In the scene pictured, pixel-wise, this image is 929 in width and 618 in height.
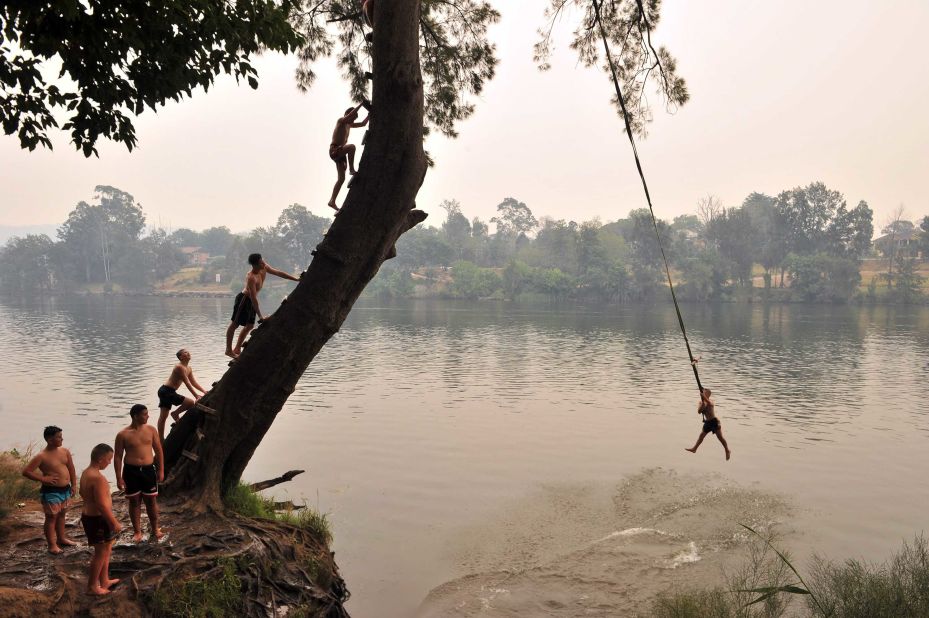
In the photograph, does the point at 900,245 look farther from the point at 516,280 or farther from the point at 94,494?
the point at 94,494

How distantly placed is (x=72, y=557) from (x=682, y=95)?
1018 centimetres

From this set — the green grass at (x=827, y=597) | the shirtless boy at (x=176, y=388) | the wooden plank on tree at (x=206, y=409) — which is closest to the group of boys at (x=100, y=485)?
the wooden plank on tree at (x=206, y=409)

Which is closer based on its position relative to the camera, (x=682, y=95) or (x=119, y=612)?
(x=119, y=612)

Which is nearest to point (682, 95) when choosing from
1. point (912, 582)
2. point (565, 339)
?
point (912, 582)

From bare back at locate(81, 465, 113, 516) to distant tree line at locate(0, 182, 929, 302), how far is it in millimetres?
78925

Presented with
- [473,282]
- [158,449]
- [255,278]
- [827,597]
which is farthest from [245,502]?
[473,282]

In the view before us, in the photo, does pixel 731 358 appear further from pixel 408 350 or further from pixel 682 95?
pixel 682 95

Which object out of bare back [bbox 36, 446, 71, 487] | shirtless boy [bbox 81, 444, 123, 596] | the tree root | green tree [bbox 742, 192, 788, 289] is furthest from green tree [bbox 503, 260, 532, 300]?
shirtless boy [bbox 81, 444, 123, 596]

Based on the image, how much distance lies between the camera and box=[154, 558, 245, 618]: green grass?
6.31 metres

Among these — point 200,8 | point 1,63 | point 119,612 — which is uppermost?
point 200,8

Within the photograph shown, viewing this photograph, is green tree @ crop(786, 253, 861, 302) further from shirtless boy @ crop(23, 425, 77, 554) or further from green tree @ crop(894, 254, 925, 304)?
shirtless boy @ crop(23, 425, 77, 554)

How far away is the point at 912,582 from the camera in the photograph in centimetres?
949

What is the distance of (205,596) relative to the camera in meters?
6.54

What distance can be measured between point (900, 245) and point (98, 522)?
115 m
